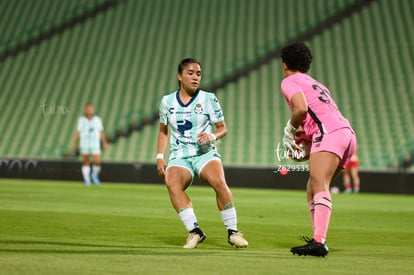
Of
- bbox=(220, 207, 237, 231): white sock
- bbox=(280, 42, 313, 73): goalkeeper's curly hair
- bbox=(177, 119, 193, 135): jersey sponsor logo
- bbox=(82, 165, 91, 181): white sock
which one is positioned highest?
bbox=(280, 42, 313, 73): goalkeeper's curly hair

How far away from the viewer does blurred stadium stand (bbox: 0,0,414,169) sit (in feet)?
91.6

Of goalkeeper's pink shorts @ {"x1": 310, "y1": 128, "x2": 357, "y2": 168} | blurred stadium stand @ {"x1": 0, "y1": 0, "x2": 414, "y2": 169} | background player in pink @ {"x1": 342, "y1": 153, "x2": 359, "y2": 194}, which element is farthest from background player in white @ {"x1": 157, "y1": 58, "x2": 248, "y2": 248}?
blurred stadium stand @ {"x1": 0, "y1": 0, "x2": 414, "y2": 169}

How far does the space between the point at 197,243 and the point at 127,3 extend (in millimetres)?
28402

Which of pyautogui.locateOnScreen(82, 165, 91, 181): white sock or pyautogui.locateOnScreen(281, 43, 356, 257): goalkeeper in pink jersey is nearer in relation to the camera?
pyautogui.locateOnScreen(281, 43, 356, 257): goalkeeper in pink jersey

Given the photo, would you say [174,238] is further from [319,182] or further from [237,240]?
[319,182]

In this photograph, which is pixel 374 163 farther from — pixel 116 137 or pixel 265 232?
pixel 265 232

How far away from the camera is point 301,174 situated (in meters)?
23.8

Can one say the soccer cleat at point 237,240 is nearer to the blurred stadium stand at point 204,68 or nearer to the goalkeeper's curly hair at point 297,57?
the goalkeeper's curly hair at point 297,57

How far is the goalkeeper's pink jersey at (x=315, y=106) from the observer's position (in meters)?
7.91

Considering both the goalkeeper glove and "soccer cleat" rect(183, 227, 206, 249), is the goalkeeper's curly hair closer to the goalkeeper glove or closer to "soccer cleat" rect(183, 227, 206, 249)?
the goalkeeper glove

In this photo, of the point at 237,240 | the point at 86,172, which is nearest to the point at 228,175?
the point at 86,172

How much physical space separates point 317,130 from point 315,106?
234 mm

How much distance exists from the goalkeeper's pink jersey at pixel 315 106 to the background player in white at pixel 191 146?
42.8 inches

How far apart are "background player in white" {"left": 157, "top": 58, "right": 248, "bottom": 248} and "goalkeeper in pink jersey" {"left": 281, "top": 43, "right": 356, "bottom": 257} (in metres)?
0.94
